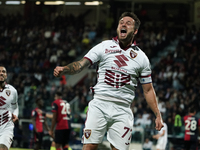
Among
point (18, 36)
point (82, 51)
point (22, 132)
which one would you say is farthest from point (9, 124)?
point (18, 36)

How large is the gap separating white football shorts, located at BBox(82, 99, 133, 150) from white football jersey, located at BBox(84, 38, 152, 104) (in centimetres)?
12

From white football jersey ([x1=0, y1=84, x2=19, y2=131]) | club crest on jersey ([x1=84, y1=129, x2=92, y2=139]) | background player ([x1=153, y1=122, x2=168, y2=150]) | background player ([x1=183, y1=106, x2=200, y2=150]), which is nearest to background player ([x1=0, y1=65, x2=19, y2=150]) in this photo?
white football jersey ([x1=0, y1=84, x2=19, y2=131])

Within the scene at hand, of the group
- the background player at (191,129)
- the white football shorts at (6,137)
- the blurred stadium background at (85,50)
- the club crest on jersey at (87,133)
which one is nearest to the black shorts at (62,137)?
the blurred stadium background at (85,50)

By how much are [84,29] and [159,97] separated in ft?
30.2

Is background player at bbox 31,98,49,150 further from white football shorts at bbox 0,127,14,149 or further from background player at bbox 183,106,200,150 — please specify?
white football shorts at bbox 0,127,14,149

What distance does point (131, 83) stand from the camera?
511 centimetres

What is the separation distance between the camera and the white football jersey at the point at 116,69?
501cm

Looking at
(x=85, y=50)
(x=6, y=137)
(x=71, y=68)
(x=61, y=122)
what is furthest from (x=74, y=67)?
(x=85, y=50)

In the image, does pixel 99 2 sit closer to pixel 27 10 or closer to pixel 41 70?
pixel 27 10

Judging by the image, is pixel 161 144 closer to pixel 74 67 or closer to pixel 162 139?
pixel 162 139

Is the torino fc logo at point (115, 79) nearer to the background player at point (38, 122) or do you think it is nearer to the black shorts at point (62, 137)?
the black shorts at point (62, 137)

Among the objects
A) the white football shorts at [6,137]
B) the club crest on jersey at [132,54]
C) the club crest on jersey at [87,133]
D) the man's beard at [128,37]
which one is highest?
the man's beard at [128,37]

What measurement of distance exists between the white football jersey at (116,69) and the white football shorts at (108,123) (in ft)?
0.38

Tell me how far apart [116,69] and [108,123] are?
0.70 meters
